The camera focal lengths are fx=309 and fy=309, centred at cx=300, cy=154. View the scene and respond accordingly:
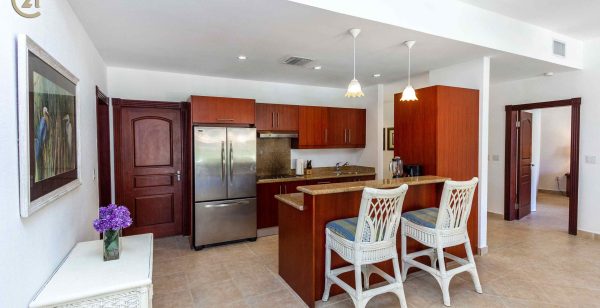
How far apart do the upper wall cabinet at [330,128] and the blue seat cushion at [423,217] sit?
251cm

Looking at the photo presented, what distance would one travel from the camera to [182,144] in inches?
181

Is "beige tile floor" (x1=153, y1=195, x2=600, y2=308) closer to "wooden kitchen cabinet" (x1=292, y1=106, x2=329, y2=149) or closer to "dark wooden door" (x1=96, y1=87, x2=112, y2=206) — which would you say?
"dark wooden door" (x1=96, y1=87, x2=112, y2=206)

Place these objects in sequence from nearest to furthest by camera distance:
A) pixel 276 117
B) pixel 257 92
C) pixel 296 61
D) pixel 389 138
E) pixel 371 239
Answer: pixel 371 239
pixel 296 61
pixel 276 117
pixel 257 92
pixel 389 138

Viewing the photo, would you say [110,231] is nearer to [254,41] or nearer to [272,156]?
[254,41]

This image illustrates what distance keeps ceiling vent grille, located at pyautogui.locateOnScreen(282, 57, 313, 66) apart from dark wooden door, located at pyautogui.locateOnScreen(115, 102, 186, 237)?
1.84 metres

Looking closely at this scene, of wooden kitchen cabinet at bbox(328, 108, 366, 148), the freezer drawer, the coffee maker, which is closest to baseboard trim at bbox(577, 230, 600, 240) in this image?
the coffee maker

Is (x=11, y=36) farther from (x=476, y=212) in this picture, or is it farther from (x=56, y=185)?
(x=476, y=212)

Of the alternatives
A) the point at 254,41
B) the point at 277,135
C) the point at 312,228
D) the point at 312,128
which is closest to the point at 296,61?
the point at 254,41

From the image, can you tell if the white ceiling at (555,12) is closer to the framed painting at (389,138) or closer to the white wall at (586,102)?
the white wall at (586,102)

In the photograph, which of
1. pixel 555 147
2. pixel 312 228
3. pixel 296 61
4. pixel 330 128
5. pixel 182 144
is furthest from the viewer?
pixel 555 147

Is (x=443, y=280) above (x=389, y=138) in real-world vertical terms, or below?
below

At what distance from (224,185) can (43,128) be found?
2680 millimetres

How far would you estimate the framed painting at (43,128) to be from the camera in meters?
1.37

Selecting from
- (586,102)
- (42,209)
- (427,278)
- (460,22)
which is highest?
(460,22)
